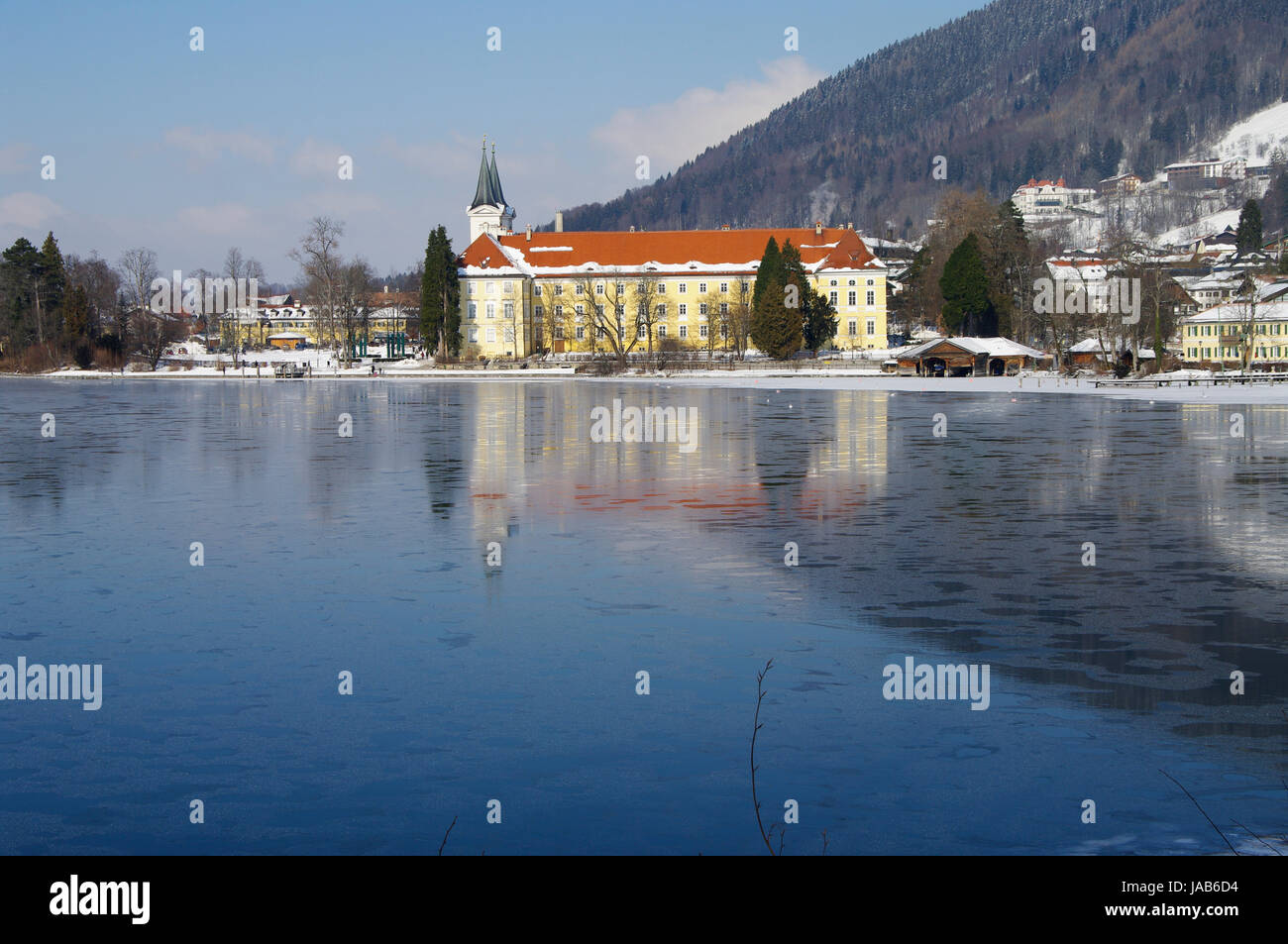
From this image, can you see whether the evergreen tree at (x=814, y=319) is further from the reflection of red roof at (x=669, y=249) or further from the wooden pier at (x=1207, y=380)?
the wooden pier at (x=1207, y=380)

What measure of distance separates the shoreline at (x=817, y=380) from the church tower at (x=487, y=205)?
129ft

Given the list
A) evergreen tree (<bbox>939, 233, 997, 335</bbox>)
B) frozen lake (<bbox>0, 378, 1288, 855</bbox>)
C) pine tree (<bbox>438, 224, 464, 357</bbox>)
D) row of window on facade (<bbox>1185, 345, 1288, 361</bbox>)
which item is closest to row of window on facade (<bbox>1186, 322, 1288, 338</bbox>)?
row of window on facade (<bbox>1185, 345, 1288, 361</bbox>)

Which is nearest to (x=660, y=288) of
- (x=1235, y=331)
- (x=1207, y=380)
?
(x=1235, y=331)

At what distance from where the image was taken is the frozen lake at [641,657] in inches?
268

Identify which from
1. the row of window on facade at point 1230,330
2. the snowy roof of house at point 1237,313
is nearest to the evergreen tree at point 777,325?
the snowy roof of house at point 1237,313

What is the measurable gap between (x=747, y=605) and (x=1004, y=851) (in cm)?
610

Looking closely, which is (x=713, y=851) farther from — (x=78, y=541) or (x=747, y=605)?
(x=78, y=541)

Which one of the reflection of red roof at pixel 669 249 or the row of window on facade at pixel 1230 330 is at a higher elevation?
the reflection of red roof at pixel 669 249

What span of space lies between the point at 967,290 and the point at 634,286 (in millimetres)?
35748

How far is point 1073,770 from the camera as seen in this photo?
291 inches

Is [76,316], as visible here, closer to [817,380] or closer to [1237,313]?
[817,380]

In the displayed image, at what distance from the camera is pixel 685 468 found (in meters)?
25.6

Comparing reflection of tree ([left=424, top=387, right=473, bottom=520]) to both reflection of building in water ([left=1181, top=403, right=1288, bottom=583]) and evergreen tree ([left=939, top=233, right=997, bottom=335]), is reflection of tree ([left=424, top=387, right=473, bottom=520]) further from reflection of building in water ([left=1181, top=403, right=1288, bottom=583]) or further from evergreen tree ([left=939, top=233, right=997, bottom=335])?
evergreen tree ([left=939, top=233, right=997, bottom=335])

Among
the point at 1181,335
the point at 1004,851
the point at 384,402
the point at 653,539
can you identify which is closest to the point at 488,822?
the point at 1004,851
